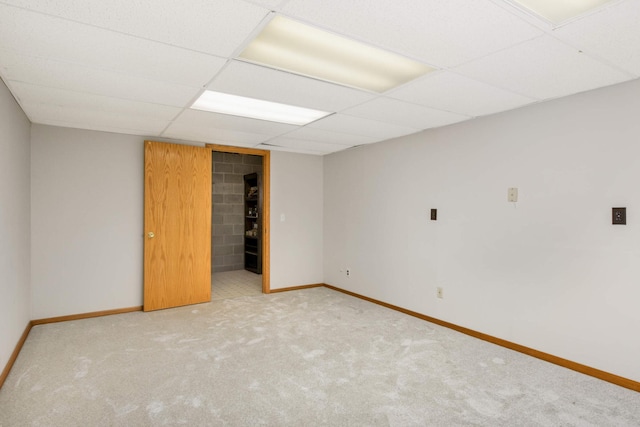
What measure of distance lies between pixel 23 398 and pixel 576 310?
415 centimetres

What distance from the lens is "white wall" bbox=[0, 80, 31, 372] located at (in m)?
2.57

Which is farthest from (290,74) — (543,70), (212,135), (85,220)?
(85,220)

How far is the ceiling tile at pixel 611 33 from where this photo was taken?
1.62m

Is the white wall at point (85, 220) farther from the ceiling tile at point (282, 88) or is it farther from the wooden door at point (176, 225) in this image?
the ceiling tile at point (282, 88)

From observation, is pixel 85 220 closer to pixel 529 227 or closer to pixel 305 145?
pixel 305 145

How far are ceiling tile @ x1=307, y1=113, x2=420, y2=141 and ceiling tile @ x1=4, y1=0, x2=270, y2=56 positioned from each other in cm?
169

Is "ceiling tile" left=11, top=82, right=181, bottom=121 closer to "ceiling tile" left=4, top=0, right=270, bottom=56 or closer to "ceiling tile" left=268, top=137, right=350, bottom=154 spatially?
"ceiling tile" left=4, top=0, right=270, bottom=56

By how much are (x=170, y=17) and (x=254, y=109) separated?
1645mm

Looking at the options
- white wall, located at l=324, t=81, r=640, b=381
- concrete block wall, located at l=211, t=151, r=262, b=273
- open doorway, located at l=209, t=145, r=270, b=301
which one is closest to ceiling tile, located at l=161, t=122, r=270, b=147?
white wall, located at l=324, t=81, r=640, b=381

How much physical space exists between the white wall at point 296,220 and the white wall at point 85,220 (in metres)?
1.89

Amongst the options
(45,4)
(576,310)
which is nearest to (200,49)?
(45,4)

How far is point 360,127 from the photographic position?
383 cm

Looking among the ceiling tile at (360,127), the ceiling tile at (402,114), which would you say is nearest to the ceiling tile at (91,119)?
the ceiling tile at (360,127)

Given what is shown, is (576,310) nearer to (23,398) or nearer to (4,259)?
(23,398)
